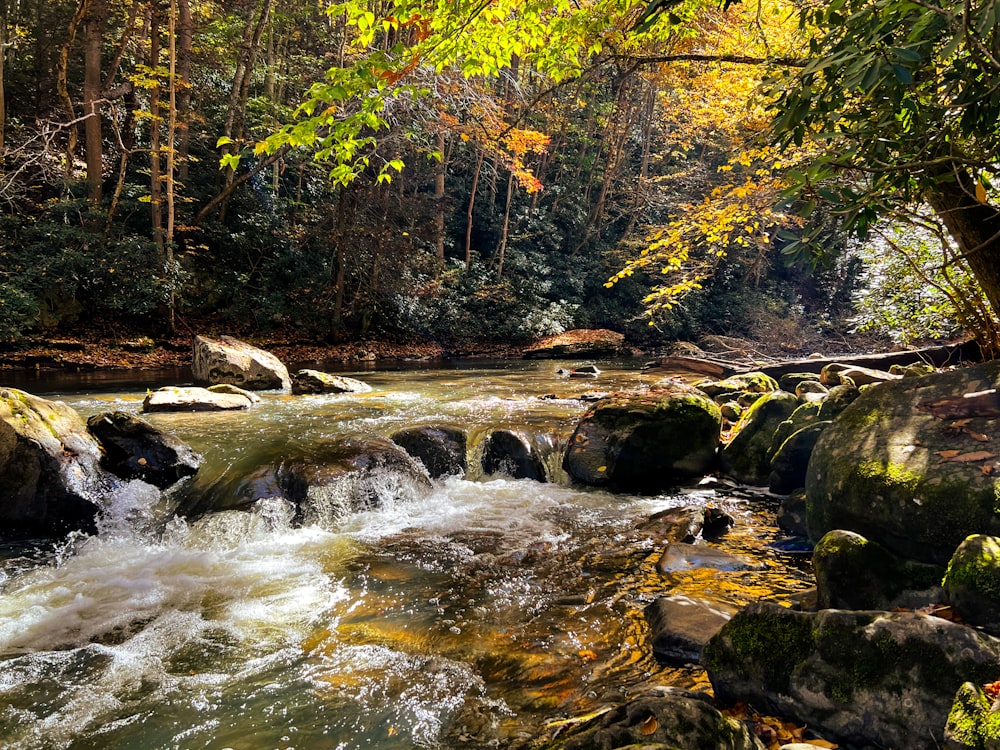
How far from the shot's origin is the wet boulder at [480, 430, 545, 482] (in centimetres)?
Result: 758

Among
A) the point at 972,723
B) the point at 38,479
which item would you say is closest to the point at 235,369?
the point at 38,479

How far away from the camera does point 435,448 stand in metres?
7.62

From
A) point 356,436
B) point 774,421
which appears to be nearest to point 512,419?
point 356,436

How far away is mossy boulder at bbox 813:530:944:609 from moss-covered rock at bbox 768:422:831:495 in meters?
2.72

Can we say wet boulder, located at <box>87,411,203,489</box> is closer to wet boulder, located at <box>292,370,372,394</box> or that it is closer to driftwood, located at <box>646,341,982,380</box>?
wet boulder, located at <box>292,370,372,394</box>

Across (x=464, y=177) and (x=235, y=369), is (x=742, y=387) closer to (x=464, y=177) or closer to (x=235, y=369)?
(x=235, y=369)

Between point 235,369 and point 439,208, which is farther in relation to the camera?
point 439,208

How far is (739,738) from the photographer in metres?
2.24

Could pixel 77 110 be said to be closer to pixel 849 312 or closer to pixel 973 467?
pixel 973 467

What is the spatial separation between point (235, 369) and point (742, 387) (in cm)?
1003

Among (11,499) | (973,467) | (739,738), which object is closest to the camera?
(739,738)

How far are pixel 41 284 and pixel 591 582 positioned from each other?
16.2 metres

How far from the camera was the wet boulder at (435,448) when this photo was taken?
24.7 ft

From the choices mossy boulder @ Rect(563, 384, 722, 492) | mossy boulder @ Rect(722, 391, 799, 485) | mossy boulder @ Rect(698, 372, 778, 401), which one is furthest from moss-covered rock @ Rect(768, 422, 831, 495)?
mossy boulder @ Rect(698, 372, 778, 401)
